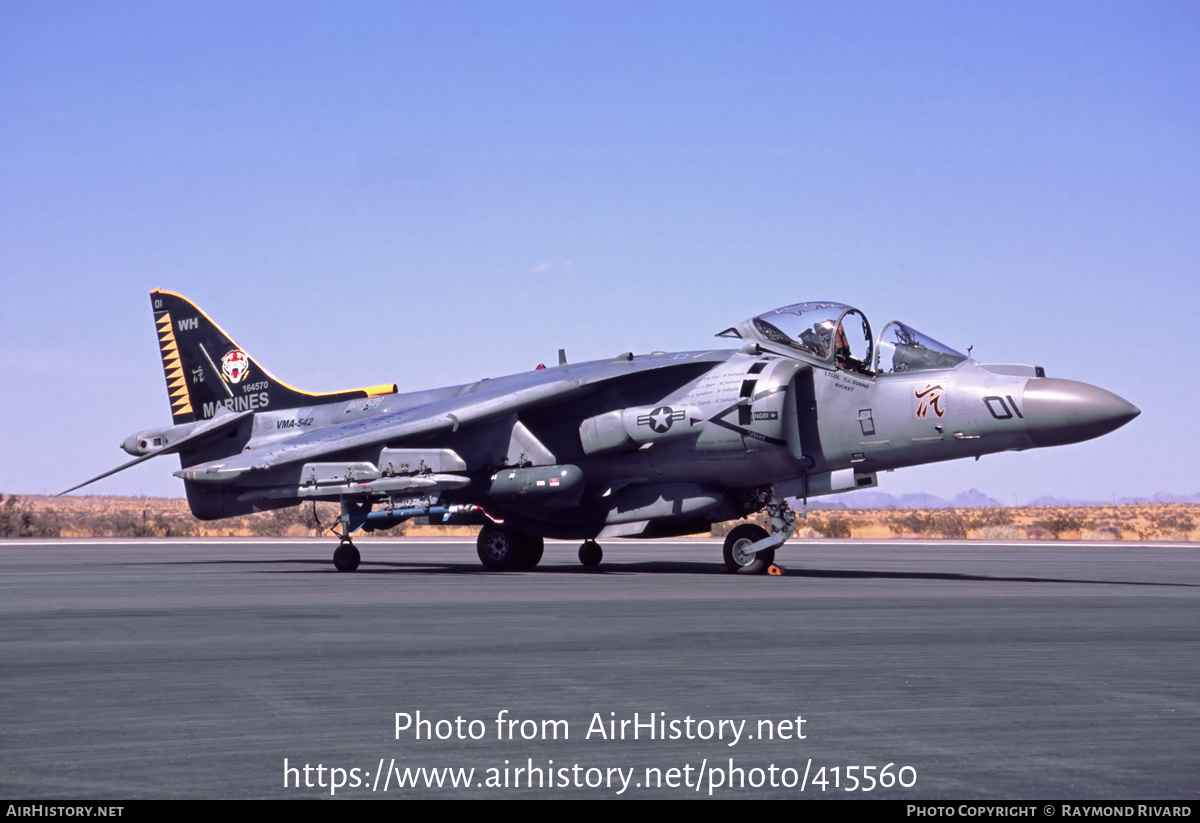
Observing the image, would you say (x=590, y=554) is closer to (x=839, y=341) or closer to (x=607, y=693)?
(x=839, y=341)

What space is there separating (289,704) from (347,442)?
46.0 feet

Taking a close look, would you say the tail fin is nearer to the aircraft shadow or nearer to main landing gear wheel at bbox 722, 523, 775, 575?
the aircraft shadow

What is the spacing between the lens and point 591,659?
8008 mm

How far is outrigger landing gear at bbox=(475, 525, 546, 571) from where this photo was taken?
2084 cm

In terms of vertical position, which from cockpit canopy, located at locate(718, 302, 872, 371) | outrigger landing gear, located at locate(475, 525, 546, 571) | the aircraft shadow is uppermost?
cockpit canopy, located at locate(718, 302, 872, 371)

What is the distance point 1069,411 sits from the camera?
49.2ft

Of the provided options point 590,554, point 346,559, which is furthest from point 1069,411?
point 346,559

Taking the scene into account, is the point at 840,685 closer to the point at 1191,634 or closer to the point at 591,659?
the point at 591,659

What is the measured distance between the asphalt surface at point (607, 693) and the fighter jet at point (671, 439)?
3307 mm

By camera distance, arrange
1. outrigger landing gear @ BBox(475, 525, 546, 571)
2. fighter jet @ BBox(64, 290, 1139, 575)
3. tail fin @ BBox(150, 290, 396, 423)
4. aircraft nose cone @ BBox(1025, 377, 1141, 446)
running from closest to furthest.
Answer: aircraft nose cone @ BBox(1025, 377, 1141, 446)
fighter jet @ BBox(64, 290, 1139, 575)
outrigger landing gear @ BBox(475, 525, 546, 571)
tail fin @ BBox(150, 290, 396, 423)

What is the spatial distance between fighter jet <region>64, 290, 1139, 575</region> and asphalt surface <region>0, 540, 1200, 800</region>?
331 centimetres

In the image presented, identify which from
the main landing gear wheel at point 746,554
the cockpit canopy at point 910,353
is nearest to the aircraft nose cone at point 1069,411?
the cockpit canopy at point 910,353

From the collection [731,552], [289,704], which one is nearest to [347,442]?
[731,552]

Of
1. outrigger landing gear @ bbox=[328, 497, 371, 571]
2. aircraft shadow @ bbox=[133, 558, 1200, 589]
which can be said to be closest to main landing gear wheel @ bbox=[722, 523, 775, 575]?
aircraft shadow @ bbox=[133, 558, 1200, 589]
